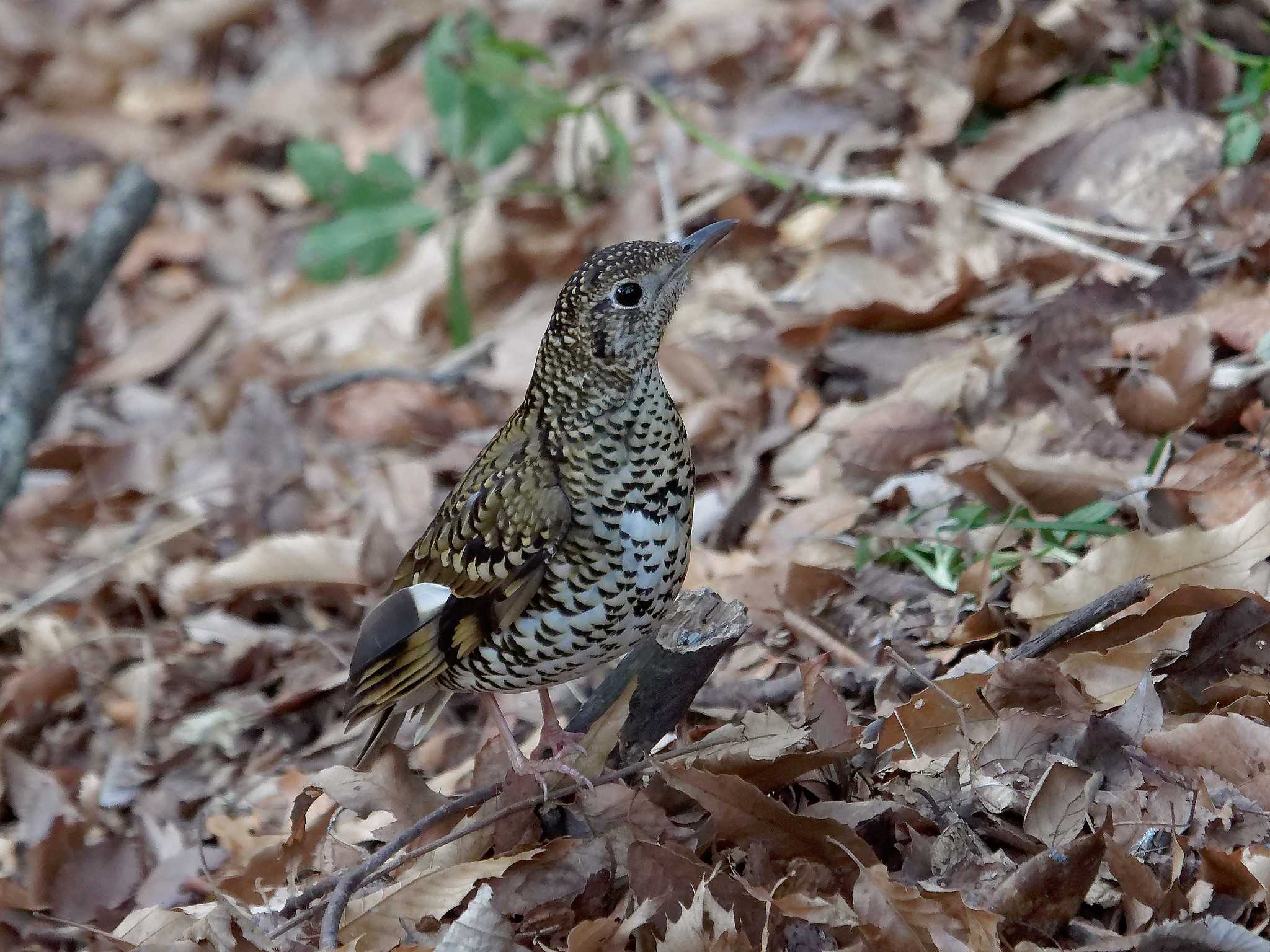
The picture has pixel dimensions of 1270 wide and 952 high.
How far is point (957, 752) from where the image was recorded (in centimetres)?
314

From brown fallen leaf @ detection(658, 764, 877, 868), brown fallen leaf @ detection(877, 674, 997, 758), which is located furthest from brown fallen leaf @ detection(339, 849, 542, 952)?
brown fallen leaf @ detection(877, 674, 997, 758)

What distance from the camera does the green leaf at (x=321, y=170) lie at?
6406mm

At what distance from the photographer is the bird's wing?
11.3 feet

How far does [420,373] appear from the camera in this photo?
6.39 metres

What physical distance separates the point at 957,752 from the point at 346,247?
414 cm

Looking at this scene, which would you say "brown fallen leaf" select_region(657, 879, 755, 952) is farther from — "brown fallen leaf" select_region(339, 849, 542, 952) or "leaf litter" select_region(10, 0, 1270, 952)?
"brown fallen leaf" select_region(339, 849, 542, 952)

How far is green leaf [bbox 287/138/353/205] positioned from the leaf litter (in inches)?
0.7

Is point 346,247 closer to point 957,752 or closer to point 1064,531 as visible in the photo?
point 1064,531

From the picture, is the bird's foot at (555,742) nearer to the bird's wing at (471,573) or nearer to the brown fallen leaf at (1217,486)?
the bird's wing at (471,573)

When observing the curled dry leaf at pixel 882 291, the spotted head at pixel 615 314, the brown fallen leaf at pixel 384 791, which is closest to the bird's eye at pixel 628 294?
the spotted head at pixel 615 314

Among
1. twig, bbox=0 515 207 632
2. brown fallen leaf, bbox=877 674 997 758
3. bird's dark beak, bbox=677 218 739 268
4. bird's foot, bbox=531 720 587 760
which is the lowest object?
twig, bbox=0 515 207 632

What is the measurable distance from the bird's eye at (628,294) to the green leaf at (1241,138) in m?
2.73

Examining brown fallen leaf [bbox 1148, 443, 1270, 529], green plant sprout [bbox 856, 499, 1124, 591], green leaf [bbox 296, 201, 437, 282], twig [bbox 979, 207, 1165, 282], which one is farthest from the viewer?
green leaf [bbox 296, 201, 437, 282]

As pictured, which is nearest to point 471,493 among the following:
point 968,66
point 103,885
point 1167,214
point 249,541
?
point 103,885
